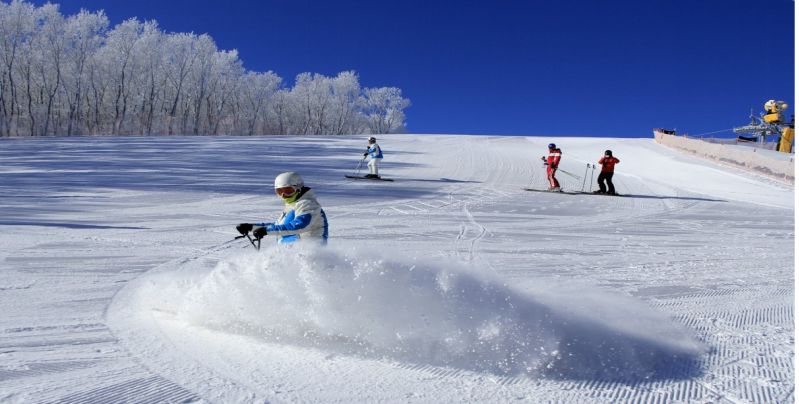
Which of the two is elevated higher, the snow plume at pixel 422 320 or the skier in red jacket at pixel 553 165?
the skier in red jacket at pixel 553 165

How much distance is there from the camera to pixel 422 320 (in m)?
3.71

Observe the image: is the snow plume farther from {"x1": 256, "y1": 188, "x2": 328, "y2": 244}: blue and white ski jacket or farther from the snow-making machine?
the snow-making machine

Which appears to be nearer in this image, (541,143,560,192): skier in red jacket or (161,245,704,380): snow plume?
(161,245,704,380): snow plume

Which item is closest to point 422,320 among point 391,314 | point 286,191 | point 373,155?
point 391,314

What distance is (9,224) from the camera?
896cm

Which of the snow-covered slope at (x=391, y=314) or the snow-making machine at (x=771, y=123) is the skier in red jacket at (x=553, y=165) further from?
the snow-making machine at (x=771, y=123)

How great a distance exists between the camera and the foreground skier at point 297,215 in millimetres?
4312

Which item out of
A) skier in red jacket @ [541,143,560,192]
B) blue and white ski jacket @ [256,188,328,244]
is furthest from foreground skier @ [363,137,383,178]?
blue and white ski jacket @ [256,188,328,244]

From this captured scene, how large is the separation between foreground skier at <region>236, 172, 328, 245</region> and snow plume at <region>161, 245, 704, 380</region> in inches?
12.9

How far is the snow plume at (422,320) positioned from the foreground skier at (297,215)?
33 cm

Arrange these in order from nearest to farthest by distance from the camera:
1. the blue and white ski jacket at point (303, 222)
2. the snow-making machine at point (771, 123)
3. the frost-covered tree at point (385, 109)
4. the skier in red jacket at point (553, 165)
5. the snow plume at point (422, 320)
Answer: the snow plume at point (422, 320) < the blue and white ski jacket at point (303, 222) < the skier in red jacket at point (553, 165) < the snow-making machine at point (771, 123) < the frost-covered tree at point (385, 109)

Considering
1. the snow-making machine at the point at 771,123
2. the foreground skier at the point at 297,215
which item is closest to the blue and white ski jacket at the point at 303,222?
the foreground skier at the point at 297,215

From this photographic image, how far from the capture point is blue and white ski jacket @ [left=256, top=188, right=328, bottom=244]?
430 centimetres

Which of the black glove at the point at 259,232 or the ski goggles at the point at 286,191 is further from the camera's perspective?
the ski goggles at the point at 286,191
